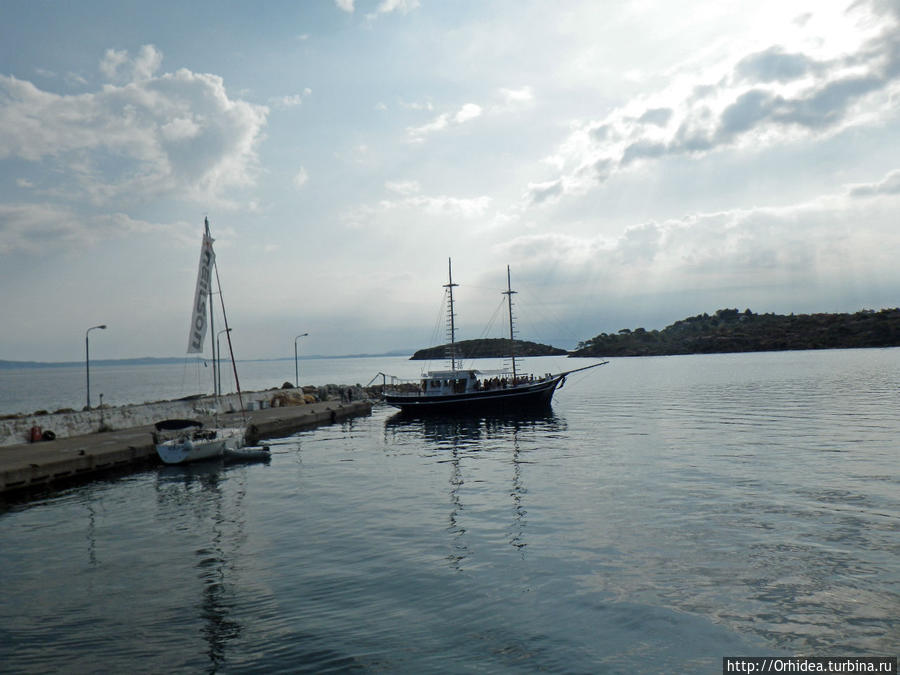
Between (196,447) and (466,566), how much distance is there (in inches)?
861

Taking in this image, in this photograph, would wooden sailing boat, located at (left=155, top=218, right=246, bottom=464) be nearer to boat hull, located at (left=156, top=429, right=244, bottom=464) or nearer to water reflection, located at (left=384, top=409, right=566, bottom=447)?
boat hull, located at (left=156, top=429, right=244, bottom=464)

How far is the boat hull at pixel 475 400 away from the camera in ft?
188

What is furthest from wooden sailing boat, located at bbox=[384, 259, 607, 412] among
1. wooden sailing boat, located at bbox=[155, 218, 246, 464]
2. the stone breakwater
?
wooden sailing boat, located at bbox=[155, 218, 246, 464]

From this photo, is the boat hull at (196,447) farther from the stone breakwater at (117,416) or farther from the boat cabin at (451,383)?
the boat cabin at (451,383)

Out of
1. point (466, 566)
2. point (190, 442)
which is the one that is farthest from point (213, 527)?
point (190, 442)

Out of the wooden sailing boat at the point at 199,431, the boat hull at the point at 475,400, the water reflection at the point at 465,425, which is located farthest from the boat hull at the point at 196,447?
the boat hull at the point at 475,400

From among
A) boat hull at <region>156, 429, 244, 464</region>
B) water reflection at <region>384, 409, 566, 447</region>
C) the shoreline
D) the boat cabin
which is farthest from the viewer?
the boat cabin

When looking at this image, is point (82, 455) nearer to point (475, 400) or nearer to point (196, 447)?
point (196, 447)

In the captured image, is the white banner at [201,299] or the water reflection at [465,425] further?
the water reflection at [465,425]

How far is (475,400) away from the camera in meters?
57.4

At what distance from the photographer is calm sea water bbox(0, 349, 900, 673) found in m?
10.1

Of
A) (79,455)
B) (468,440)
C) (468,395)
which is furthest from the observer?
(468,395)

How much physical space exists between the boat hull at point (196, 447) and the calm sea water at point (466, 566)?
1347 mm

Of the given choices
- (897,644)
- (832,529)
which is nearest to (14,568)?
(897,644)
